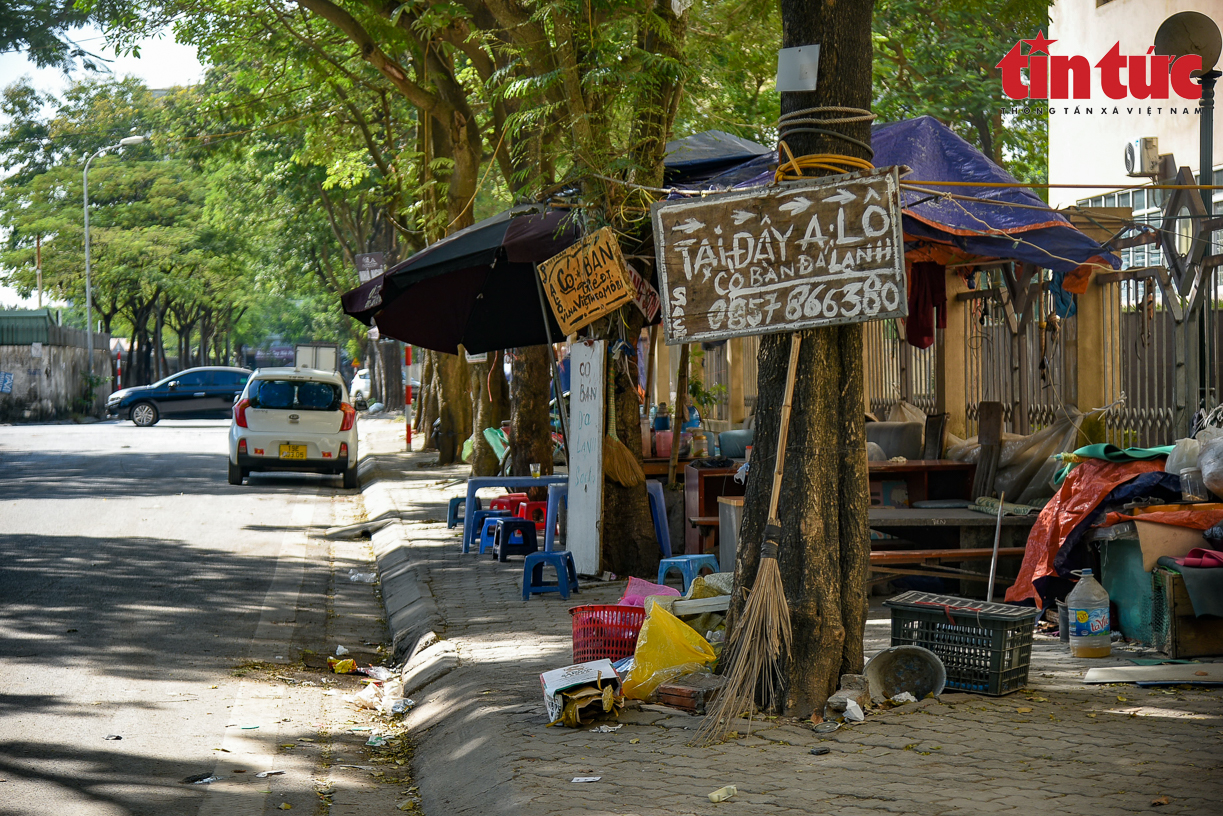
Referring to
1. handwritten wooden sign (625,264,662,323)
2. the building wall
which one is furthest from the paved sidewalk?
the building wall

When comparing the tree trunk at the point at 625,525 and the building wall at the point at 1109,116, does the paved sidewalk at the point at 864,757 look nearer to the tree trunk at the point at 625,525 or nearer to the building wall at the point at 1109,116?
the tree trunk at the point at 625,525

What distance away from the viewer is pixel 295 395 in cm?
1830

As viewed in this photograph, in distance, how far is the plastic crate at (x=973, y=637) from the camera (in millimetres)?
5516

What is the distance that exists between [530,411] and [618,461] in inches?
164

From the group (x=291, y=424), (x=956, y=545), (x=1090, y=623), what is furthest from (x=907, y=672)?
(x=291, y=424)

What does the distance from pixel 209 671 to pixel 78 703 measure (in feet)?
3.11

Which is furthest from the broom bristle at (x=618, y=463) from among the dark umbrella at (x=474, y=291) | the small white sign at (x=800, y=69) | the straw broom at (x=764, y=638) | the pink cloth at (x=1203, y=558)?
the small white sign at (x=800, y=69)

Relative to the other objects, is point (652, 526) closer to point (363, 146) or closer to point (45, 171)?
point (363, 146)

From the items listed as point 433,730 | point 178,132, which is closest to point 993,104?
point 178,132

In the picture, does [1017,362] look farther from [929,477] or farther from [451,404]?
[451,404]

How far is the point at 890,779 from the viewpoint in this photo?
4398 millimetres

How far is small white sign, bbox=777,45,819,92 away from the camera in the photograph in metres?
5.32

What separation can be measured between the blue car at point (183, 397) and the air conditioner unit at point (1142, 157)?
26.1 m

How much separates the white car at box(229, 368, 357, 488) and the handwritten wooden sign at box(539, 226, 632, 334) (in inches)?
387
